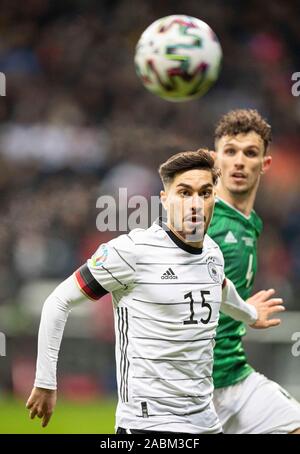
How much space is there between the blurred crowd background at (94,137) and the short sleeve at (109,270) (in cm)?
496

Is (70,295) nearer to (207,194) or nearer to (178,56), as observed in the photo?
(207,194)

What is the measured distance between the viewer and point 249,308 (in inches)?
184

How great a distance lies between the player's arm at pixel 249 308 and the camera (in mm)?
4480

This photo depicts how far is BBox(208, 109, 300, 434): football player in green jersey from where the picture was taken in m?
5.01

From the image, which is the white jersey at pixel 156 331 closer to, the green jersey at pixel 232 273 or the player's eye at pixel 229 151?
the green jersey at pixel 232 273

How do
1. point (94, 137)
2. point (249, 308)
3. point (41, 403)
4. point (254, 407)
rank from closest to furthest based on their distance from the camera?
point (41, 403) → point (249, 308) → point (254, 407) → point (94, 137)

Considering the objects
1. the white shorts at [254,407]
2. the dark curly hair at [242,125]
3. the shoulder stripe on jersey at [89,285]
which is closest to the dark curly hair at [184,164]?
the shoulder stripe on jersey at [89,285]

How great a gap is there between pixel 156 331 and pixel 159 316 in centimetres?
7

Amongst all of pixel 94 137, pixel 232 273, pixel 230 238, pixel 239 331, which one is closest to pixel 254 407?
pixel 239 331

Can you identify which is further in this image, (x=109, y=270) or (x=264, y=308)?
(x=264, y=308)
